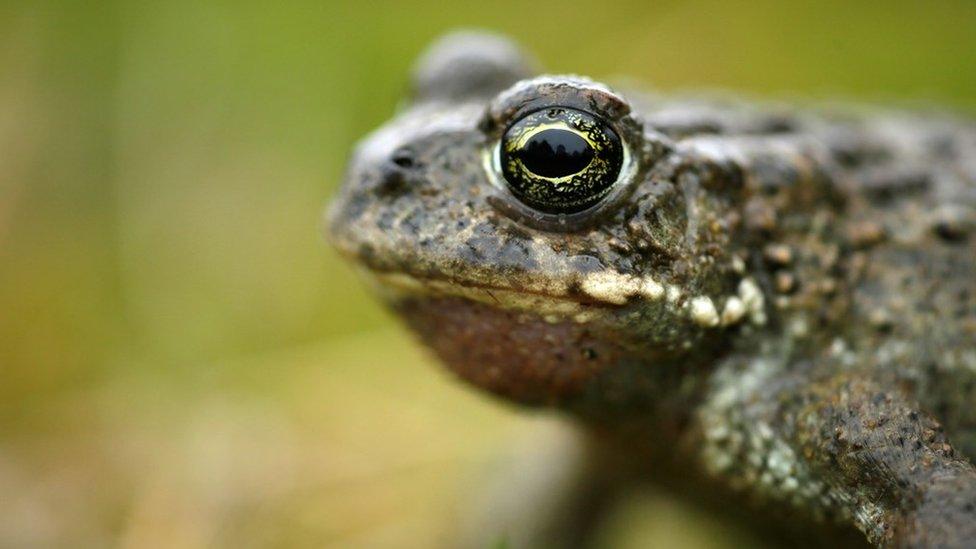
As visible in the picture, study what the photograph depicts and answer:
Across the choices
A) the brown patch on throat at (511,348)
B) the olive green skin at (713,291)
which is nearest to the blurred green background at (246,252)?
the brown patch on throat at (511,348)

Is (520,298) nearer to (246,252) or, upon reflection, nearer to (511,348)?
(511,348)

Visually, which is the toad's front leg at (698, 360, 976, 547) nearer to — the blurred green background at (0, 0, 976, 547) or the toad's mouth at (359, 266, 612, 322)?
the toad's mouth at (359, 266, 612, 322)

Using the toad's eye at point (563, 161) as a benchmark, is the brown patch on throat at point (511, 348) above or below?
below

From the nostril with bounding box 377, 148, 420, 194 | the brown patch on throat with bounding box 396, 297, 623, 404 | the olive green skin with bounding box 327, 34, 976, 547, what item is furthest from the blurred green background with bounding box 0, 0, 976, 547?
the nostril with bounding box 377, 148, 420, 194

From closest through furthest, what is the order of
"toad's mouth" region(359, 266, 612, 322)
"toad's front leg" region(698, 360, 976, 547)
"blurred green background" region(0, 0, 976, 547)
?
"toad's front leg" region(698, 360, 976, 547), "toad's mouth" region(359, 266, 612, 322), "blurred green background" region(0, 0, 976, 547)

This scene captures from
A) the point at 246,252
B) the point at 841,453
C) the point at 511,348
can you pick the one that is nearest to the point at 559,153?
the point at 511,348

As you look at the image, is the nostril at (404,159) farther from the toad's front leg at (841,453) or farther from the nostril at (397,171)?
the toad's front leg at (841,453)
